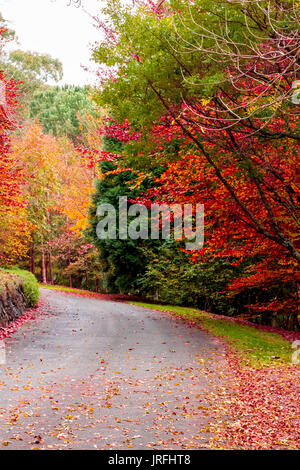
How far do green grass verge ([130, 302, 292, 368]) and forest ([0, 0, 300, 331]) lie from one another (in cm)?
110

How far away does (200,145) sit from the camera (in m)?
7.08

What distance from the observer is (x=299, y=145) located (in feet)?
27.8

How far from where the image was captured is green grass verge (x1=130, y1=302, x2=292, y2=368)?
9.97 meters

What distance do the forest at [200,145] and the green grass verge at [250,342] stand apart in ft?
3.61

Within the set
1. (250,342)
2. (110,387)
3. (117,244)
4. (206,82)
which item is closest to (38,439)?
(110,387)

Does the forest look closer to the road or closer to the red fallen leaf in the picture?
the road

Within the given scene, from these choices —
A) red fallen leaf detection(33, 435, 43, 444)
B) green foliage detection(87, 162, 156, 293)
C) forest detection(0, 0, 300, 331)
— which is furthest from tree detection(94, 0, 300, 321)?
green foliage detection(87, 162, 156, 293)

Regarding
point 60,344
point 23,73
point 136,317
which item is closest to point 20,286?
point 136,317

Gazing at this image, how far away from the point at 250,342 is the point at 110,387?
5.47 meters

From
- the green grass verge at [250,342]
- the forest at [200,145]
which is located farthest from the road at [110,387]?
the forest at [200,145]

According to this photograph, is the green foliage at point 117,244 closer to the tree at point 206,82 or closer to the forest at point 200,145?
the forest at point 200,145

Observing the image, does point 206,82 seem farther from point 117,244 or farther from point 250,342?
point 117,244
